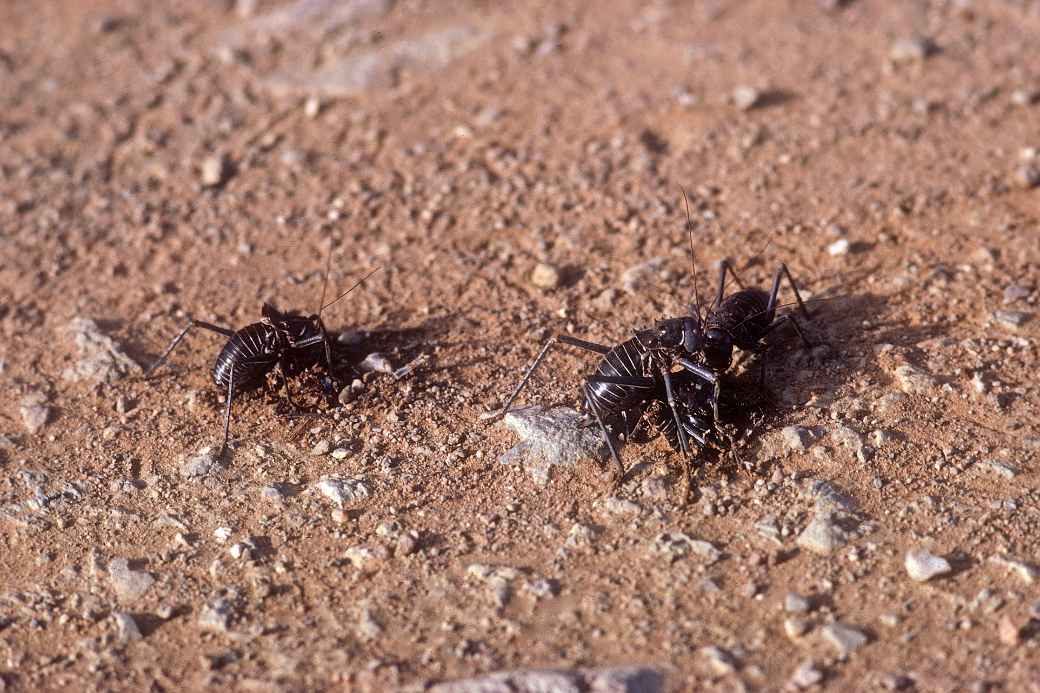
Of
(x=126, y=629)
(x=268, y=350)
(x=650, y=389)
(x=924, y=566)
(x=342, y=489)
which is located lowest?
(x=924, y=566)

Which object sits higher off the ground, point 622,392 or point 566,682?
point 622,392

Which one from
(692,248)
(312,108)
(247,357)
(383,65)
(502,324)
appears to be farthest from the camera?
(383,65)

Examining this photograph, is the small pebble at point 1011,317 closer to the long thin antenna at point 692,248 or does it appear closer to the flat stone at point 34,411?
the long thin antenna at point 692,248

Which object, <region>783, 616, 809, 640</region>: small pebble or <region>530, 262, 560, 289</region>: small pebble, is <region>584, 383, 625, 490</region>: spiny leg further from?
<region>530, 262, 560, 289</region>: small pebble

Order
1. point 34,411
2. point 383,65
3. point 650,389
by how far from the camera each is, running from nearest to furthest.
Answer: point 650,389
point 34,411
point 383,65

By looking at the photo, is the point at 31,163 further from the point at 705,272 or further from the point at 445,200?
the point at 705,272

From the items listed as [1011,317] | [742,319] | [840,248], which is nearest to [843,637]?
[742,319]

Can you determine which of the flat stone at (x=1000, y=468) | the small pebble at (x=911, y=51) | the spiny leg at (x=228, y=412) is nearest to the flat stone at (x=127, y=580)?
the spiny leg at (x=228, y=412)

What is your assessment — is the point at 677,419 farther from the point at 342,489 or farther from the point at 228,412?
the point at 228,412

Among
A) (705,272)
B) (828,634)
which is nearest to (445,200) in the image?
(705,272)
